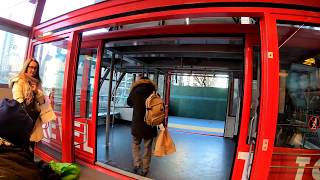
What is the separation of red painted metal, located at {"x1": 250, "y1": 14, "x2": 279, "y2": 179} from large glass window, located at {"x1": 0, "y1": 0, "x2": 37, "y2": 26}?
12.9ft

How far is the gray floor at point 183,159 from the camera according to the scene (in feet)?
11.8

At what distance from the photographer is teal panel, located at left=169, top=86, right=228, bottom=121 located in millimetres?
12359

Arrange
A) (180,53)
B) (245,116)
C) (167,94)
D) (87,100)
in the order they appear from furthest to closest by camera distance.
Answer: (167,94) → (180,53) → (87,100) → (245,116)

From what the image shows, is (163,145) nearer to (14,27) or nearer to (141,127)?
(141,127)

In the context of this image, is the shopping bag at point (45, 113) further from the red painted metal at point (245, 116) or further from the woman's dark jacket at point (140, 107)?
the red painted metal at point (245, 116)

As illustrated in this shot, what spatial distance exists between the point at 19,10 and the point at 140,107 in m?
2.84

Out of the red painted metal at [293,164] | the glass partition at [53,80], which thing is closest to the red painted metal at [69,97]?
the glass partition at [53,80]

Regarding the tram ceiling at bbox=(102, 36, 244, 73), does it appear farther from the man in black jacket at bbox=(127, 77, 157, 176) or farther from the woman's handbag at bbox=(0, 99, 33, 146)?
the woman's handbag at bbox=(0, 99, 33, 146)

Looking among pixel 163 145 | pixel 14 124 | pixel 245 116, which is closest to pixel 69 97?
pixel 163 145

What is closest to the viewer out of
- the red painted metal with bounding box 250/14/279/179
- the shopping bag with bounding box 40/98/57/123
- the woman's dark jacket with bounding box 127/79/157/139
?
the red painted metal with bounding box 250/14/279/179

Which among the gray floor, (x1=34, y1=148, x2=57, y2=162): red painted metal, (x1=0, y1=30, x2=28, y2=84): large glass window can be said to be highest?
(x1=0, y1=30, x2=28, y2=84): large glass window

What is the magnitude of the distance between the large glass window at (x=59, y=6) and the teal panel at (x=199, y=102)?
9389 millimetres

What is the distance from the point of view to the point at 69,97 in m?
3.38

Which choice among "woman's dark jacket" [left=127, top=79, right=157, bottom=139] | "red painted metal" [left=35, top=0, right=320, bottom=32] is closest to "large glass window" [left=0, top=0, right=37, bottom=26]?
"red painted metal" [left=35, top=0, right=320, bottom=32]
